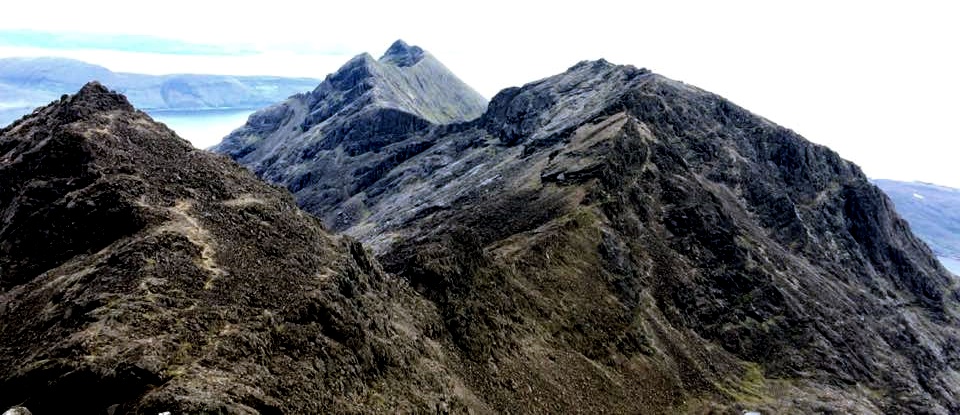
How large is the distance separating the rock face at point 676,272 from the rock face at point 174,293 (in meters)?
13.7

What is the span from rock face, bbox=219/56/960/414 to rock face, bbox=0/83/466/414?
13.7 m

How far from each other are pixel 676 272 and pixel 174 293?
86143 millimetres

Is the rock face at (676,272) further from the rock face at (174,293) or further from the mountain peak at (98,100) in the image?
the mountain peak at (98,100)

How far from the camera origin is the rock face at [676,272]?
240ft

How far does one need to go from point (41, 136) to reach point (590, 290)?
72.5m

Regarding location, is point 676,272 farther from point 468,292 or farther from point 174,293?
point 174,293

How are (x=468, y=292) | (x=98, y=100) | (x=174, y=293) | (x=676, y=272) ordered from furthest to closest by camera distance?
1. (x=676, y=272)
2. (x=98, y=100)
3. (x=468, y=292)
4. (x=174, y=293)

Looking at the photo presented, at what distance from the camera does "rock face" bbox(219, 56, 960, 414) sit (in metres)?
73.1

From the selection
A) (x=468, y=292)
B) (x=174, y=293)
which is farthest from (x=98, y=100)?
(x=468, y=292)

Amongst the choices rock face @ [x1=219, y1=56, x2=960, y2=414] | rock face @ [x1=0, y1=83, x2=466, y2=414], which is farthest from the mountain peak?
rock face @ [x1=219, y1=56, x2=960, y2=414]

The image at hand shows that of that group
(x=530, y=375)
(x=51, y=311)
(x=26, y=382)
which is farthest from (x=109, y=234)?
(x=530, y=375)

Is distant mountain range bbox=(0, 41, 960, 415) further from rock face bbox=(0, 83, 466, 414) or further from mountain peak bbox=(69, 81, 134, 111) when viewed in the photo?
mountain peak bbox=(69, 81, 134, 111)

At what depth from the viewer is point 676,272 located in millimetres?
107688

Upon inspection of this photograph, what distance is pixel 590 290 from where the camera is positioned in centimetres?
8931
